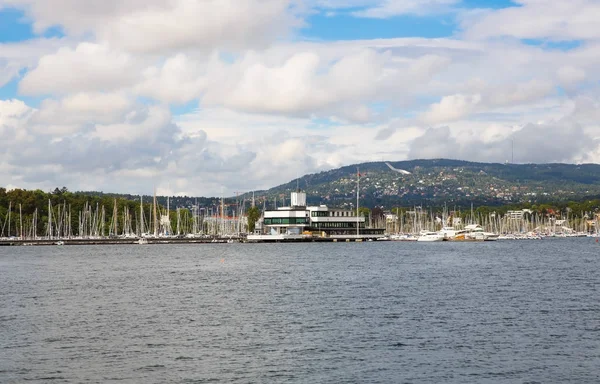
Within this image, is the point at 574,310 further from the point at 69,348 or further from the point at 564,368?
the point at 69,348

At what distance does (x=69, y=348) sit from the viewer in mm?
41375

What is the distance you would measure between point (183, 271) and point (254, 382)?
220 feet

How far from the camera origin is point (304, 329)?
155 feet

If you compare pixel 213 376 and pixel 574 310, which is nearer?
pixel 213 376

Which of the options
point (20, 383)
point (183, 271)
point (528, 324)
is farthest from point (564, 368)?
point (183, 271)

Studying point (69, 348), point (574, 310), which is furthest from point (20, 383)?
point (574, 310)

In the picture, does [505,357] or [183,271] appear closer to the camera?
[505,357]

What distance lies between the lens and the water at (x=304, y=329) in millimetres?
35562

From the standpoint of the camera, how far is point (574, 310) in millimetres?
54438

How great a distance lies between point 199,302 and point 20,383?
94.7 feet

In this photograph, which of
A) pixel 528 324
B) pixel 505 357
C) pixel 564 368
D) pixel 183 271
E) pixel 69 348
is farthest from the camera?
pixel 183 271

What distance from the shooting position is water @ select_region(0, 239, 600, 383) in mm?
35562

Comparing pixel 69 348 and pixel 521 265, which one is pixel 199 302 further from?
pixel 521 265

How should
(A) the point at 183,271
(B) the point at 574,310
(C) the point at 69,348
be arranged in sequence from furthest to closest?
(A) the point at 183,271 < (B) the point at 574,310 < (C) the point at 69,348
